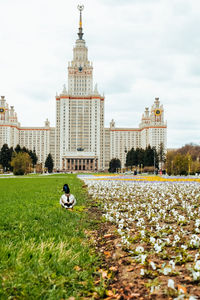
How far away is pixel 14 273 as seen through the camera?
3477 millimetres

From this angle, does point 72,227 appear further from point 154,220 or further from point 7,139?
point 7,139

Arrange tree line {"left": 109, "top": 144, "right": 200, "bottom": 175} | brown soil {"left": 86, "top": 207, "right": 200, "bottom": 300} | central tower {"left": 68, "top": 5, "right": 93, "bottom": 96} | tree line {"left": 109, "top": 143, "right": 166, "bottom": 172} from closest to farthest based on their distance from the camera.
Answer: brown soil {"left": 86, "top": 207, "right": 200, "bottom": 300} → tree line {"left": 109, "top": 144, "right": 200, "bottom": 175} → tree line {"left": 109, "top": 143, "right": 166, "bottom": 172} → central tower {"left": 68, "top": 5, "right": 93, "bottom": 96}

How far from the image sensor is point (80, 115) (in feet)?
510

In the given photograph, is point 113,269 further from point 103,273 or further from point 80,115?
point 80,115

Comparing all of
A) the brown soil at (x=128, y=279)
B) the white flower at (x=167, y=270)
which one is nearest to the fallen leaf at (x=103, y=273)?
the brown soil at (x=128, y=279)

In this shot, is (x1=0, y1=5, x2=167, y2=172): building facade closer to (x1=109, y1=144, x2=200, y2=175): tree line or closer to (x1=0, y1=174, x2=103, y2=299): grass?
(x1=109, y1=144, x2=200, y2=175): tree line

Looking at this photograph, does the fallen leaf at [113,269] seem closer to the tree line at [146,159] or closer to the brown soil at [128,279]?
the brown soil at [128,279]

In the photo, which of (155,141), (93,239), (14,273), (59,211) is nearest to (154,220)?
(93,239)

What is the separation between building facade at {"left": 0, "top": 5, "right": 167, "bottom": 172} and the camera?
15262cm

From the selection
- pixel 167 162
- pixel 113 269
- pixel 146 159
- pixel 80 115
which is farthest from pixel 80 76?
pixel 113 269

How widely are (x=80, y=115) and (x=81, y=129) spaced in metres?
7.60

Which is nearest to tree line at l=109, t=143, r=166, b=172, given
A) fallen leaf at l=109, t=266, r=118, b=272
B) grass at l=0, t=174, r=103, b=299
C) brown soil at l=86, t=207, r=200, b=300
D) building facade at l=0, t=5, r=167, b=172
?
building facade at l=0, t=5, r=167, b=172

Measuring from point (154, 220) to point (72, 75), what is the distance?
517 ft

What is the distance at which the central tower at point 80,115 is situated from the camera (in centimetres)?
15212
